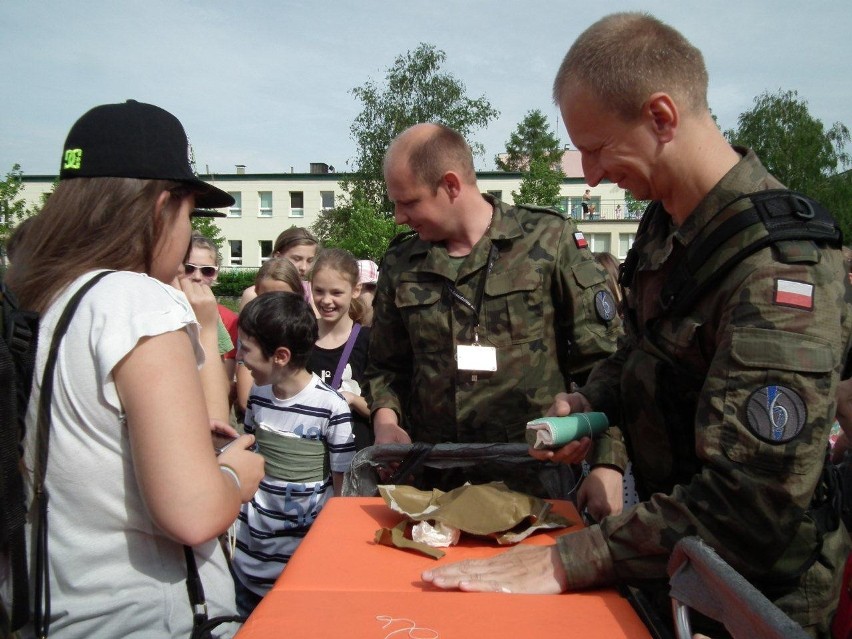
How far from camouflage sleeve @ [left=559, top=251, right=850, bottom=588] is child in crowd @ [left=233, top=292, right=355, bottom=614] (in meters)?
1.94

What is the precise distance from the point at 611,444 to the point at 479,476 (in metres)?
0.70

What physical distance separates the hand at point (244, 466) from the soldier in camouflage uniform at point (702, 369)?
1.59 feet

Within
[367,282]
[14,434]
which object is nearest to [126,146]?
[14,434]

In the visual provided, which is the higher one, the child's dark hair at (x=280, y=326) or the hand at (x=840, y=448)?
the child's dark hair at (x=280, y=326)

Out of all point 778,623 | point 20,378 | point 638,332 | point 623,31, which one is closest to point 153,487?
point 20,378

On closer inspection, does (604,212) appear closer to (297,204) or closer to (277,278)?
(297,204)

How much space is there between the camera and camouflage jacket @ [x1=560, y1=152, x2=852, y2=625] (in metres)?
1.34

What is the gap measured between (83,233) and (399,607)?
99 cm

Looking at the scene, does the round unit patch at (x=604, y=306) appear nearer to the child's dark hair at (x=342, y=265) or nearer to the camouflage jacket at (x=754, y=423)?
the camouflage jacket at (x=754, y=423)

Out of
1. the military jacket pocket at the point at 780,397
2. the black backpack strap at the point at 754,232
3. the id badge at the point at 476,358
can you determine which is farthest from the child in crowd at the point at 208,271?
the military jacket pocket at the point at 780,397

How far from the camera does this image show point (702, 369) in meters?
1.62

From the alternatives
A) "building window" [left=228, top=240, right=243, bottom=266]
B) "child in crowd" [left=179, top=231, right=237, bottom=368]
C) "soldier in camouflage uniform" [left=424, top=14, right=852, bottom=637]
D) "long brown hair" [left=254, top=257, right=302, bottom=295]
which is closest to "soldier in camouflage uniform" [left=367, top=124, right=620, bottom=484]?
"soldier in camouflage uniform" [left=424, top=14, right=852, bottom=637]

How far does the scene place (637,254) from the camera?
6.75 ft

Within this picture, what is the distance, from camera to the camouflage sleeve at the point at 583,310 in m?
2.83
